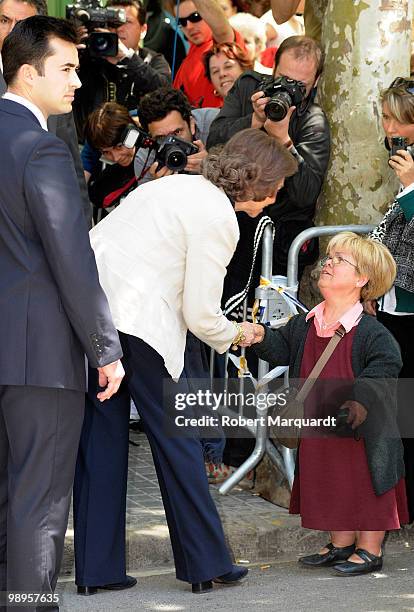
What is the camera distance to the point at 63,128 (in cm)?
548

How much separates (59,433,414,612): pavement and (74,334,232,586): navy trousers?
0.13 m

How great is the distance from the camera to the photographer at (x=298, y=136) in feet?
19.9

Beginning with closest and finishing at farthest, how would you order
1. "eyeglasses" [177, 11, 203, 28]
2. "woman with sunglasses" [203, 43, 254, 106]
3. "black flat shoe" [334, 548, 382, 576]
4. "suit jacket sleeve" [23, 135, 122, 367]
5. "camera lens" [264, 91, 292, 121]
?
1. "suit jacket sleeve" [23, 135, 122, 367]
2. "black flat shoe" [334, 548, 382, 576]
3. "camera lens" [264, 91, 292, 121]
4. "woman with sunglasses" [203, 43, 254, 106]
5. "eyeglasses" [177, 11, 203, 28]

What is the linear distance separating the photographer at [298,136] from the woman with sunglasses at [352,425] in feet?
2.79

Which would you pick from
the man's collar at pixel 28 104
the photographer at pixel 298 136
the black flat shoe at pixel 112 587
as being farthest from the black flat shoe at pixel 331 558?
the man's collar at pixel 28 104

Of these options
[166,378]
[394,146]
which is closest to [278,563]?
[166,378]

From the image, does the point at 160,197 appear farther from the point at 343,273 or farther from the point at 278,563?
the point at 278,563

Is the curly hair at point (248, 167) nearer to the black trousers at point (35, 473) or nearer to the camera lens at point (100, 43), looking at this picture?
the black trousers at point (35, 473)

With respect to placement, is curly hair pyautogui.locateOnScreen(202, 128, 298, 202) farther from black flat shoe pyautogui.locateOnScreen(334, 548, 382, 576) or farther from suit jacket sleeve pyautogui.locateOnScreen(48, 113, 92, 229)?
black flat shoe pyautogui.locateOnScreen(334, 548, 382, 576)

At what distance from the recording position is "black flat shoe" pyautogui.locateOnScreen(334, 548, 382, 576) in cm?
519

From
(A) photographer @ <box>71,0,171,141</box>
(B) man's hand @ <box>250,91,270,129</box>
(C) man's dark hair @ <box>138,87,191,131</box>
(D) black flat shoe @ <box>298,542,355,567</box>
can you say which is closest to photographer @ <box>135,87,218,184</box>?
(C) man's dark hair @ <box>138,87,191,131</box>

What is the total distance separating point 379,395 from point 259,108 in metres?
1.77

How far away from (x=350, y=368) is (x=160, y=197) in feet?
3.91

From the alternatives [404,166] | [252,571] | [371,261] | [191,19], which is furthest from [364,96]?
[252,571]
